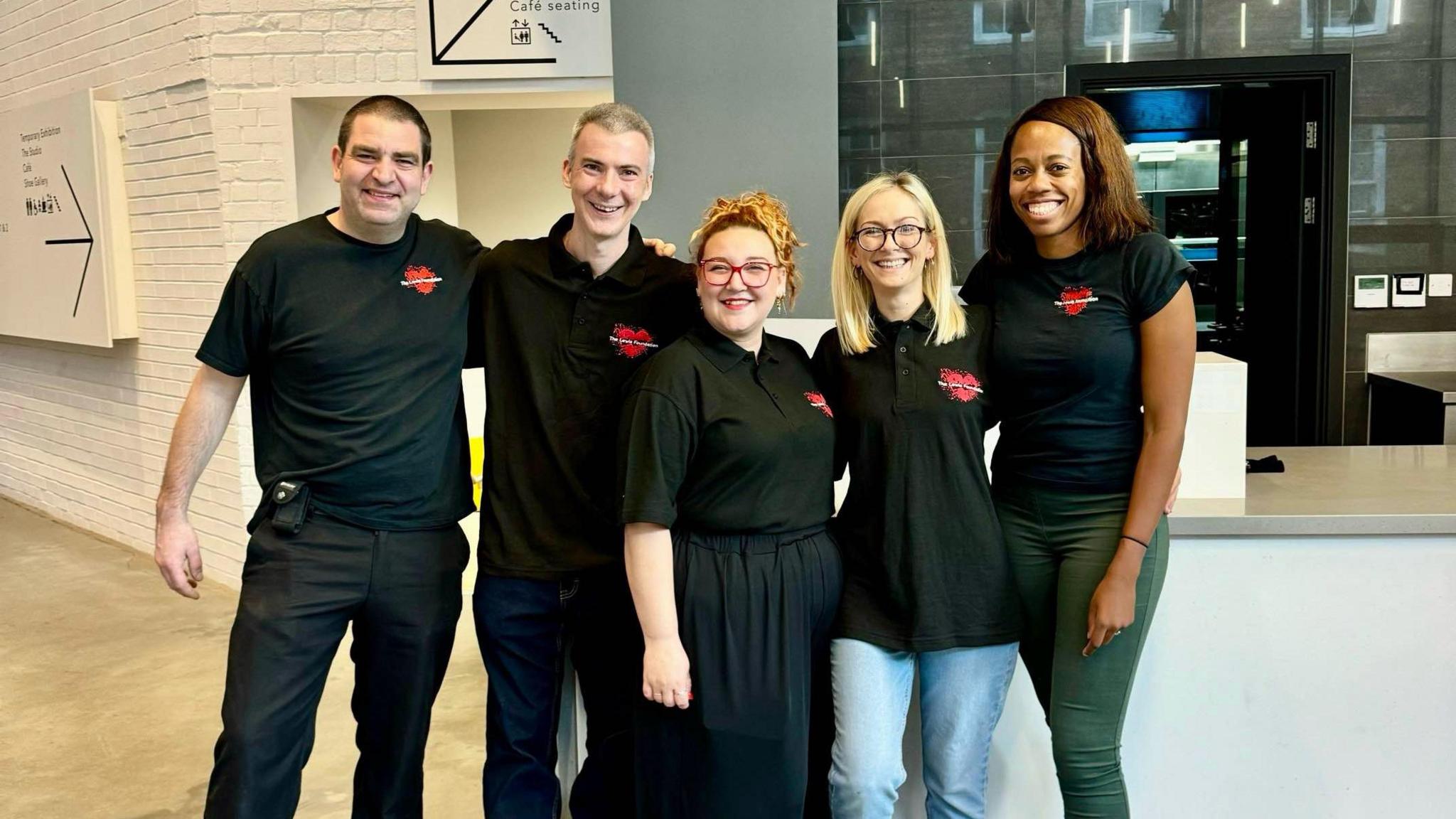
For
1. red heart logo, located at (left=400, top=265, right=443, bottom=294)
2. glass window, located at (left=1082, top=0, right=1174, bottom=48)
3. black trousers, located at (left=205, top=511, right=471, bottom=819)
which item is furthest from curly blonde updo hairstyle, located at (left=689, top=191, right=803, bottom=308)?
glass window, located at (left=1082, top=0, right=1174, bottom=48)

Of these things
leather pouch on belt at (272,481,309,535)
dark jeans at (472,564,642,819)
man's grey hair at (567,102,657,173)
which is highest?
man's grey hair at (567,102,657,173)

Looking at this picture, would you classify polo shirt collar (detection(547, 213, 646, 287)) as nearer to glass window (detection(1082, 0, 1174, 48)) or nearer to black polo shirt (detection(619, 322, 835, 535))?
black polo shirt (detection(619, 322, 835, 535))

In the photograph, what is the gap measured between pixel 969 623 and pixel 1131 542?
30cm

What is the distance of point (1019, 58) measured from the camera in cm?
546

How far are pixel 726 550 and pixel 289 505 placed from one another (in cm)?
85

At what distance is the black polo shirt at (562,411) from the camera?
2203 mm

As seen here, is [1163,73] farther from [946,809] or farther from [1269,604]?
[946,809]

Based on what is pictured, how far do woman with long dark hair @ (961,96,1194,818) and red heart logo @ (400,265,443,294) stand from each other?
3.55 feet

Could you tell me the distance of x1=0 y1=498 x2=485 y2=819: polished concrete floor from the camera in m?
3.50

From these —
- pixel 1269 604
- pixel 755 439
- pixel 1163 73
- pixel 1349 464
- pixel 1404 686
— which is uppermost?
pixel 1163 73

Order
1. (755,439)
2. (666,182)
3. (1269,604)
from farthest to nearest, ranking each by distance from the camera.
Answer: (666,182) < (1269,604) < (755,439)

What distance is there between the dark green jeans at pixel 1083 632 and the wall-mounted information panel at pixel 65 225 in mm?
5060

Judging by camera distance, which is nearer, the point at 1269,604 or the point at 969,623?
the point at 969,623

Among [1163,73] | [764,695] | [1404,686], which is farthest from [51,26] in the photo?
[1404,686]
